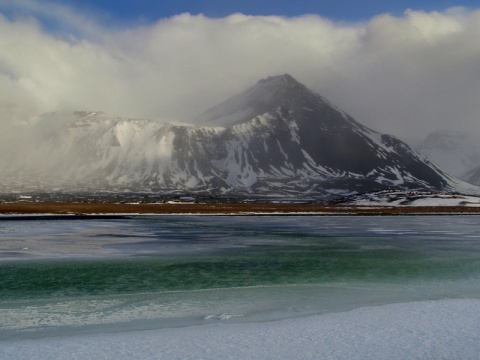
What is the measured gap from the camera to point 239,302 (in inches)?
838

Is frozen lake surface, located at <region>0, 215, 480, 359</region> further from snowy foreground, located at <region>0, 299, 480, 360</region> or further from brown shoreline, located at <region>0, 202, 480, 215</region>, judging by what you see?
brown shoreline, located at <region>0, 202, 480, 215</region>

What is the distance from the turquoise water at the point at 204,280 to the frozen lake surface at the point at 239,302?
7 cm

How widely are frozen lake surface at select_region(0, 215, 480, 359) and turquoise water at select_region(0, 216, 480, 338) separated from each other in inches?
2.7

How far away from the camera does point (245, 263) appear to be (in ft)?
109

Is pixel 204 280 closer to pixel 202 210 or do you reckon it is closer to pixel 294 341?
pixel 294 341

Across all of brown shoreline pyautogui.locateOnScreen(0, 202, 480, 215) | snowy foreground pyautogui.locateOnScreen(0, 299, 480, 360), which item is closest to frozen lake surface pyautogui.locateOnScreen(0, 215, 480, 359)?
snowy foreground pyautogui.locateOnScreen(0, 299, 480, 360)

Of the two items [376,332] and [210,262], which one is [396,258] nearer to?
[210,262]

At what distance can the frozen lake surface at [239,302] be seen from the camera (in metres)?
15.2

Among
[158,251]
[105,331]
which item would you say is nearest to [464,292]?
[105,331]

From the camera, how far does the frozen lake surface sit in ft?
50.0

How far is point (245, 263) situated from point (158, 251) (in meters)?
9.44

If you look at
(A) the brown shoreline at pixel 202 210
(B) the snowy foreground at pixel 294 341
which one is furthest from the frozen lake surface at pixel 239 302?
(A) the brown shoreline at pixel 202 210

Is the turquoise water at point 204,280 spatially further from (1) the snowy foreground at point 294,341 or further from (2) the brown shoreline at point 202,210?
(2) the brown shoreline at point 202,210

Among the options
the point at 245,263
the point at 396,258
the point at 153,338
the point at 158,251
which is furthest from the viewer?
the point at 158,251
